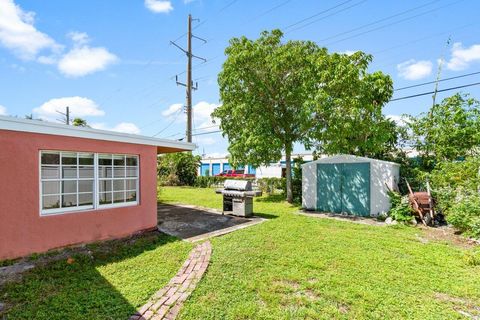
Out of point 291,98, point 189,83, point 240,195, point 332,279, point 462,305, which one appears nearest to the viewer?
point 462,305

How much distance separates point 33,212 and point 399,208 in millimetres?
11087

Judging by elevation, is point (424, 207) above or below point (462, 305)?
above

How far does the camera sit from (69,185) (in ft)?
20.8

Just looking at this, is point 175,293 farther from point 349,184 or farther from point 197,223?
point 349,184

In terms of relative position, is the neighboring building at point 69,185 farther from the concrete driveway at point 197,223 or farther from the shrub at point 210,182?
the shrub at point 210,182

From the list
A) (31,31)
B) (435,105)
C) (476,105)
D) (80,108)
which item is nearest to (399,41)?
(435,105)

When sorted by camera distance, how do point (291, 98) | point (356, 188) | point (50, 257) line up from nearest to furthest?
1. point (50, 257)
2. point (356, 188)
3. point (291, 98)

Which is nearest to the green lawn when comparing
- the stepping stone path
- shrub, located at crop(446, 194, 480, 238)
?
the stepping stone path

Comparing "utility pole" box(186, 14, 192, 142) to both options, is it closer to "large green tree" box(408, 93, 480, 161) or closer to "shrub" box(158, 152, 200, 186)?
"shrub" box(158, 152, 200, 186)

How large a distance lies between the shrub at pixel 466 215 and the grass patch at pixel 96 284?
26.0ft

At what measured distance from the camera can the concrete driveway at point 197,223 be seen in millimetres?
7695

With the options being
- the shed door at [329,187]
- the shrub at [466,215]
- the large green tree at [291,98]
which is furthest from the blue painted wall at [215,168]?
the shrub at [466,215]

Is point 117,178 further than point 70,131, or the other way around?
point 117,178

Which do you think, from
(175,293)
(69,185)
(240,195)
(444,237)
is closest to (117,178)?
(69,185)
